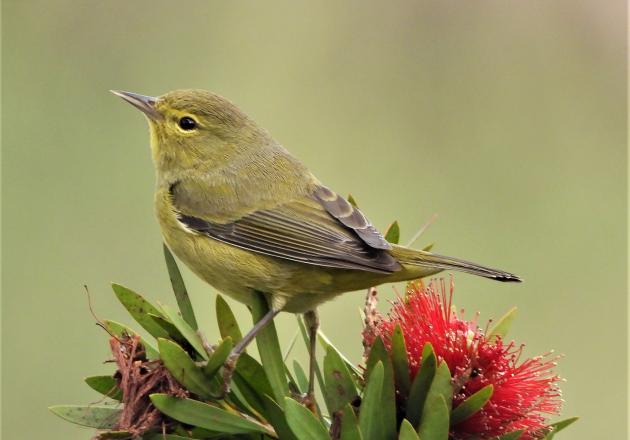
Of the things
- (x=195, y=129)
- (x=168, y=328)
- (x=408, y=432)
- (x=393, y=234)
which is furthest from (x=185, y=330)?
(x=195, y=129)

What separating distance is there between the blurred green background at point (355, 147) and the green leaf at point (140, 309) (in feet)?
7.87

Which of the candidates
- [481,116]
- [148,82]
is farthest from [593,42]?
[148,82]

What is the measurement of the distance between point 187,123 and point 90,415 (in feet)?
6.59

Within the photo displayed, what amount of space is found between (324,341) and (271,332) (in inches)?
11.0

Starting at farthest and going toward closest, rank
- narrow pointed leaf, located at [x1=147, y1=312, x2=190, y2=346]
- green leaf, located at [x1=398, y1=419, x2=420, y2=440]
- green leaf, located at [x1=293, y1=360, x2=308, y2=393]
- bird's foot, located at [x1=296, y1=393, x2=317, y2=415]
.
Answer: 1. green leaf, located at [x1=293, y1=360, x2=308, y2=393]
2. bird's foot, located at [x1=296, y1=393, x2=317, y2=415]
3. narrow pointed leaf, located at [x1=147, y1=312, x2=190, y2=346]
4. green leaf, located at [x1=398, y1=419, x2=420, y2=440]

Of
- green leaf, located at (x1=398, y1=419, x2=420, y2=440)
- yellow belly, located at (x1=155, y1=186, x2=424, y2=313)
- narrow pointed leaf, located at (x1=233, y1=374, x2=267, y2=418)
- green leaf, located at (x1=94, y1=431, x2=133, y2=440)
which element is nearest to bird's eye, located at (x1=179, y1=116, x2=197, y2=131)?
yellow belly, located at (x1=155, y1=186, x2=424, y2=313)

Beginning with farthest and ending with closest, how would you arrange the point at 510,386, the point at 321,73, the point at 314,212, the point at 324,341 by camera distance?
the point at 321,73 < the point at 314,212 < the point at 324,341 < the point at 510,386

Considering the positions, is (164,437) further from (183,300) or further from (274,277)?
(274,277)

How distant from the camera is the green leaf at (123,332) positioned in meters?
1.99

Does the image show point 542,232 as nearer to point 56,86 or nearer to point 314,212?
point 314,212

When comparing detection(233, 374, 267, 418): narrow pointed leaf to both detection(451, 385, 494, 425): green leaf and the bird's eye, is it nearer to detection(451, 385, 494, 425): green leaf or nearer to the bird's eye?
detection(451, 385, 494, 425): green leaf

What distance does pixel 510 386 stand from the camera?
6.50 ft

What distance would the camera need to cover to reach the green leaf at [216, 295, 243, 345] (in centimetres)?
205

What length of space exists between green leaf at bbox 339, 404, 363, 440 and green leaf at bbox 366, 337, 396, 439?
4.2 inches
